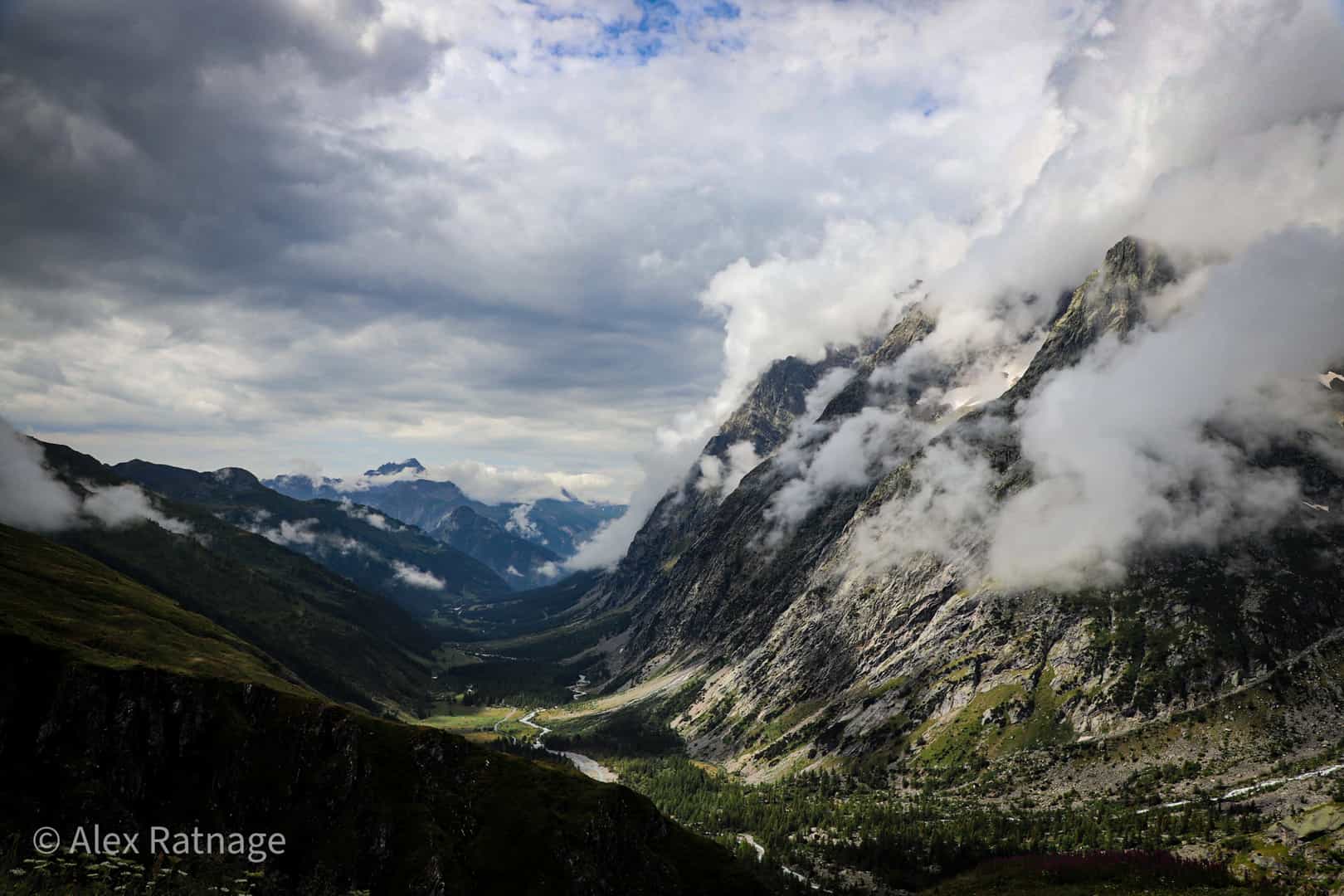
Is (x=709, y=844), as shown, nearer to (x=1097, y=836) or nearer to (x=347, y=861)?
(x=347, y=861)

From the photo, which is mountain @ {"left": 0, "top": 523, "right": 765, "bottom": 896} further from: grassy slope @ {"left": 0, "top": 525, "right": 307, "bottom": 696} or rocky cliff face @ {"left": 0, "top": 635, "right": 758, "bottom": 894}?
grassy slope @ {"left": 0, "top": 525, "right": 307, "bottom": 696}

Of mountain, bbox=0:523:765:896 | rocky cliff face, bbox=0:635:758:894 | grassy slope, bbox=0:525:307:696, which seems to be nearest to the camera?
mountain, bbox=0:523:765:896

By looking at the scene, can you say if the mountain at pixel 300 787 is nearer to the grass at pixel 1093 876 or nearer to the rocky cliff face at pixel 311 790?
the rocky cliff face at pixel 311 790

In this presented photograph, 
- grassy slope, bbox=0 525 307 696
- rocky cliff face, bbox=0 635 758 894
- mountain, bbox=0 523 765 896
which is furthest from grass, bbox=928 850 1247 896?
grassy slope, bbox=0 525 307 696

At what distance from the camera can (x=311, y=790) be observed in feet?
432

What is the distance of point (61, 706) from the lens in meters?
124

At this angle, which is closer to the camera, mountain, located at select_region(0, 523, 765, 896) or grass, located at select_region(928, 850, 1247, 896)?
mountain, located at select_region(0, 523, 765, 896)

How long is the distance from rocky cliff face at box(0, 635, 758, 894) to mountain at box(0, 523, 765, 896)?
262 mm

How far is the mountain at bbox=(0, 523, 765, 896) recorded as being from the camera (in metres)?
120

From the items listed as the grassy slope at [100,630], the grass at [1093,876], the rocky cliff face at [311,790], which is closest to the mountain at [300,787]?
the rocky cliff face at [311,790]

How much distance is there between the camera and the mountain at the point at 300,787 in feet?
393

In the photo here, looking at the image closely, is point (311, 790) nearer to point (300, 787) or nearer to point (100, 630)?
point (300, 787)

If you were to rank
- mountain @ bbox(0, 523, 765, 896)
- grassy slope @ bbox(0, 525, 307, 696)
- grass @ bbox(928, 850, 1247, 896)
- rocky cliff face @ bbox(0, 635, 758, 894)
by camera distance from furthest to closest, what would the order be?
1. grass @ bbox(928, 850, 1247, 896)
2. grassy slope @ bbox(0, 525, 307, 696)
3. rocky cliff face @ bbox(0, 635, 758, 894)
4. mountain @ bbox(0, 523, 765, 896)

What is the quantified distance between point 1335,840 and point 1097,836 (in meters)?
55.3
